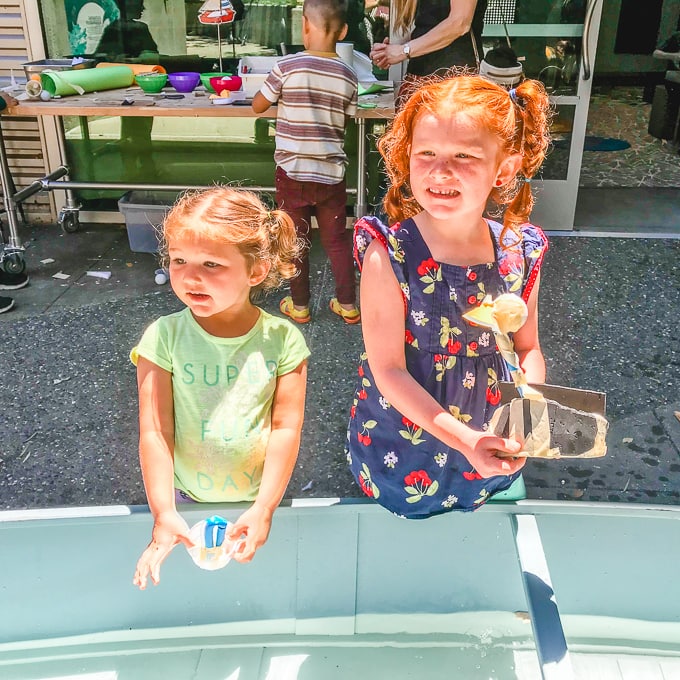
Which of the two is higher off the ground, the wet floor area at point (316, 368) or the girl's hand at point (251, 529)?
the girl's hand at point (251, 529)

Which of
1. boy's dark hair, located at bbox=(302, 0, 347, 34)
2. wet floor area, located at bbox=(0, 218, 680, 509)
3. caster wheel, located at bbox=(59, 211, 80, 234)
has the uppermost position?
boy's dark hair, located at bbox=(302, 0, 347, 34)

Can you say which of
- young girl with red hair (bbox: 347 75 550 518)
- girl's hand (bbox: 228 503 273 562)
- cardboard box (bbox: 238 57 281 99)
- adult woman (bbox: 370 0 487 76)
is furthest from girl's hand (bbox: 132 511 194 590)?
cardboard box (bbox: 238 57 281 99)

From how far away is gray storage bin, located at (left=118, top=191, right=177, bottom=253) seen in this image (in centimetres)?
447

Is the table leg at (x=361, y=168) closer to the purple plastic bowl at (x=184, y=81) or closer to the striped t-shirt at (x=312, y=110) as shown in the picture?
the striped t-shirt at (x=312, y=110)

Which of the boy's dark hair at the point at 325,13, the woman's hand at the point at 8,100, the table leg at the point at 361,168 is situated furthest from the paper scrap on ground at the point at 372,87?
the woman's hand at the point at 8,100

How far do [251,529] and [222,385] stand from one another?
305 mm

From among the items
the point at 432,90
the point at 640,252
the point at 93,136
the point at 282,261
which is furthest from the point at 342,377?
the point at 93,136

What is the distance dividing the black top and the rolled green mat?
6.22 feet

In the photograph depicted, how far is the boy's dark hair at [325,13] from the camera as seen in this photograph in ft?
10.5

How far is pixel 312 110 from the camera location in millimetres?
3365

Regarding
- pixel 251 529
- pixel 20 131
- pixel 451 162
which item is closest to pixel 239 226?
pixel 451 162

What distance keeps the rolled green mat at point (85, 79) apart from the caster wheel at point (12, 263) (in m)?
0.94

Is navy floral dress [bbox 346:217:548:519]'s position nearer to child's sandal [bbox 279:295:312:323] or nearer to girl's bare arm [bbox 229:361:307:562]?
girl's bare arm [bbox 229:361:307:562]

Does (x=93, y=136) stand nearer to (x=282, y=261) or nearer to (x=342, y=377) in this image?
(x=342, y=377)
